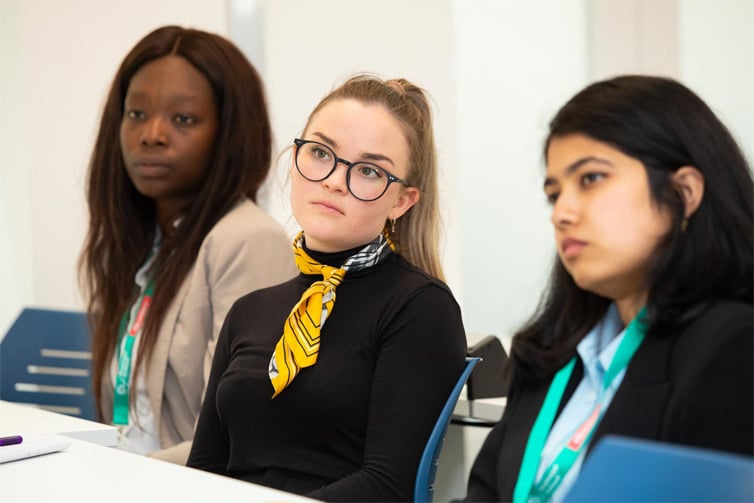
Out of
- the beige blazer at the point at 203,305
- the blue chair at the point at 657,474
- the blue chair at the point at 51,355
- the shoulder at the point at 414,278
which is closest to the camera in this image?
the blue chair at the point at 657,474

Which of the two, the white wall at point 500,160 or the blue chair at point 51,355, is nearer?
the blue chair at point 51,355

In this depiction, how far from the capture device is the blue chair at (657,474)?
1.02 meters

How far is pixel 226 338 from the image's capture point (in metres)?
2.21

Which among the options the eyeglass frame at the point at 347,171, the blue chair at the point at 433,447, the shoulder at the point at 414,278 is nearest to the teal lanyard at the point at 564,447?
the blue chair at the point at 433,447

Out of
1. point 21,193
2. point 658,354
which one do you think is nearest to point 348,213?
point 658,354

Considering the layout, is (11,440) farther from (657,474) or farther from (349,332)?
(657,474)

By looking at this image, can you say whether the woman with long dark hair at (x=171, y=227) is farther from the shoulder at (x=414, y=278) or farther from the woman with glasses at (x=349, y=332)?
the shoulder at (x=414, y=278)

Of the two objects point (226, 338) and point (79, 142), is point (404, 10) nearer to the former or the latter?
point (79, 142)

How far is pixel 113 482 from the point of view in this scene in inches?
62.6

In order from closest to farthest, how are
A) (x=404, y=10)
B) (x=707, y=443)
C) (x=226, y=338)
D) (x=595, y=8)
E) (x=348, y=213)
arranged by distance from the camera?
(x=707, y=443), (x=348, y=213), (x=226, y=338), (x=595, y=8), (x=404, y=10)

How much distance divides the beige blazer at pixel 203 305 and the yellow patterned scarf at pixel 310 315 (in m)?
0.56

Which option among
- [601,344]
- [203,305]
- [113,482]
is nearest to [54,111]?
[203,305]

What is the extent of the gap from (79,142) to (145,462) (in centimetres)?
330

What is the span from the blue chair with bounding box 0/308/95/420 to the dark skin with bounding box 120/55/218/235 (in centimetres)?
53
